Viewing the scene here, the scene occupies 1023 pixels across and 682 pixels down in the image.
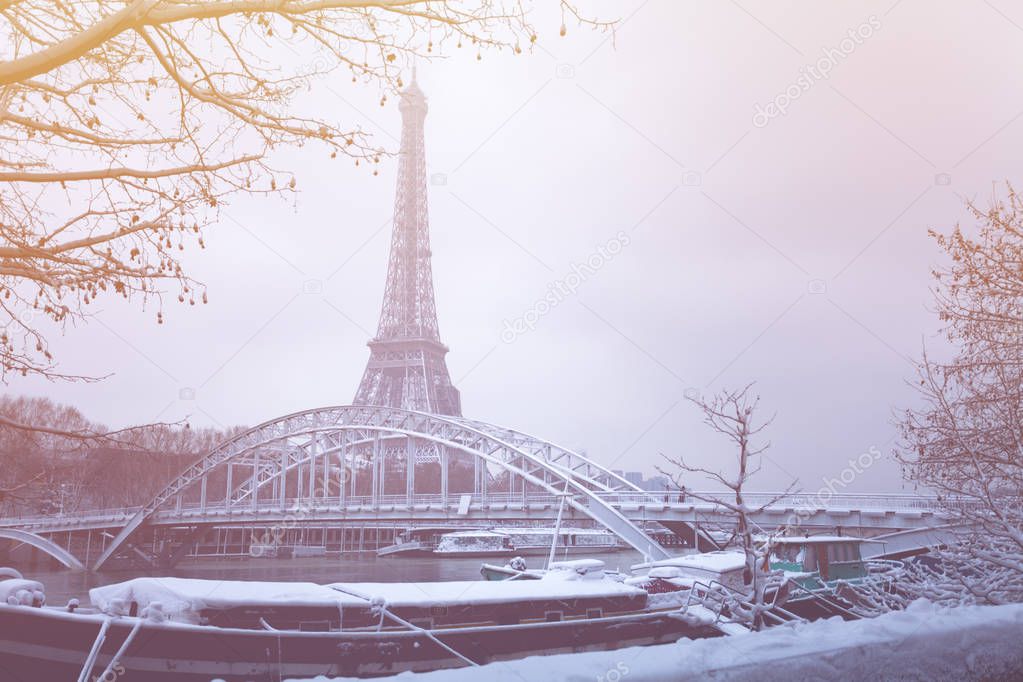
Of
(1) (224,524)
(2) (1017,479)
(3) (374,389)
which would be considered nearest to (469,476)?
(3) (374,389)

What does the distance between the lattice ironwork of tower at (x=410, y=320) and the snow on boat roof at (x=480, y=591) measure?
51.0 meters

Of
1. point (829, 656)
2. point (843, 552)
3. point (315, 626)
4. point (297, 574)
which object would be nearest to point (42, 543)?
point (297, 574)

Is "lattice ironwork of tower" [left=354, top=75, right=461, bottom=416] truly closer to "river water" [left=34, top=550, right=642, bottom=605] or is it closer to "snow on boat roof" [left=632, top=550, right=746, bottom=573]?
"river water" [left=34, top=550, right=642, bottom=605]

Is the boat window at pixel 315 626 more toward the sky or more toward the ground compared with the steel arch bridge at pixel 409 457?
more toward the ground

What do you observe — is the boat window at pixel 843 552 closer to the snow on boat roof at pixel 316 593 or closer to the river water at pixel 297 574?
the snow on boat roof at pixel 316 593

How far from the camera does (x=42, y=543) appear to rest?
49938 mm

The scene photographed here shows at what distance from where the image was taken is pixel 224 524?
167 feet

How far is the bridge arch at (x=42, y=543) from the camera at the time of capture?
1902 inches

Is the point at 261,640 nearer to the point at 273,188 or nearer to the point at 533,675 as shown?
the point at 273,188

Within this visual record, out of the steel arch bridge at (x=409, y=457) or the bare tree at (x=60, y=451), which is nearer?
the bare tree at (x=60, y=451)

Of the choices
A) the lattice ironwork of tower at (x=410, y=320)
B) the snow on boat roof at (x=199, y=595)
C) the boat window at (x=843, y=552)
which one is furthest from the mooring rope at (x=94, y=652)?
the lattice ironwork of tower at (x=410, y=320)

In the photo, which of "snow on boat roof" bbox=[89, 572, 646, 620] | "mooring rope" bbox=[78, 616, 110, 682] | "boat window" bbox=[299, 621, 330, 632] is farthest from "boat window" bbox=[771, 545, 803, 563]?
"mooring rope" bbox=[78, 616, 110, 682]

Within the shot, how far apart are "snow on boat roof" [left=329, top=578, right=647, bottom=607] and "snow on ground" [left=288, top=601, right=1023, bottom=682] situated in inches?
328

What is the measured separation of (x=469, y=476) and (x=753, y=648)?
2632 inches
